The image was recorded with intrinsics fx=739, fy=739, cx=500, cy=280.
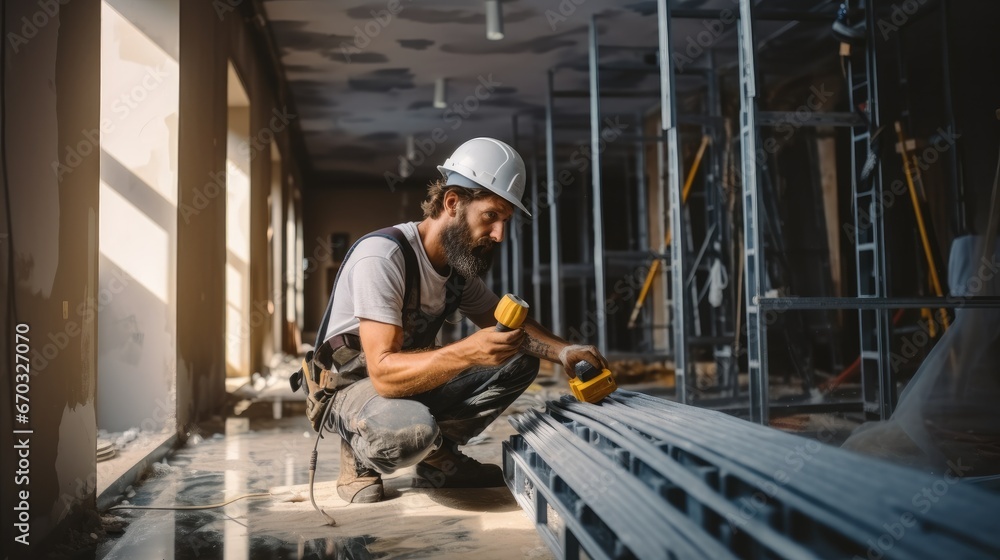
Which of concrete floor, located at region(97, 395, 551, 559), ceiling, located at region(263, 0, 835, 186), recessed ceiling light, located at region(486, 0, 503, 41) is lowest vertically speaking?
concrete floor, located at region(97, 395, 551, 559)

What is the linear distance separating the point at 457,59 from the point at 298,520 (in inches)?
236

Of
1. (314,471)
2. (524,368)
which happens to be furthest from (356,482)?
(524,368)

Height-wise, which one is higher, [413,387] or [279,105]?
[279,105]

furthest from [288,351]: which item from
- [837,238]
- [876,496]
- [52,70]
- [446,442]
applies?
[876,496]

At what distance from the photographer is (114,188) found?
3.64 metres

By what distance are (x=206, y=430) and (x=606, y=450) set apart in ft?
9.51

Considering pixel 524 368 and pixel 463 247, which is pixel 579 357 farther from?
pixel 463 247

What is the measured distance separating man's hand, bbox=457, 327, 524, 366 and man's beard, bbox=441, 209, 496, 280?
0.46m

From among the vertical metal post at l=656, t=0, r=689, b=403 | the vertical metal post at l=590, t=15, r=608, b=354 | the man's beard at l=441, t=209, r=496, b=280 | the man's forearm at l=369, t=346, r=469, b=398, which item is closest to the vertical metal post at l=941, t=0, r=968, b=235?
the vertical metal post at l=656, t=0, r=689, b=403

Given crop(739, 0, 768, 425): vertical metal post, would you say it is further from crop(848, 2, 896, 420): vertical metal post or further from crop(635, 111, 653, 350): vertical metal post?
crop(635, 111, 653, 350): vertical metal post

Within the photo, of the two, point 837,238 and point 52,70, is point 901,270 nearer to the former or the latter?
point 837,238

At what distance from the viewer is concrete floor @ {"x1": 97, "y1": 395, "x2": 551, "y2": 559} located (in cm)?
204

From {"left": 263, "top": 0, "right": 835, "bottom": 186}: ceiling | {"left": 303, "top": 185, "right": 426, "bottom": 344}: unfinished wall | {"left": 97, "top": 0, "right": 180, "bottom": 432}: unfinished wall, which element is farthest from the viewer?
{"left": 303, "top": 185, "right": 426, "bottom": 344}: unfinished wall

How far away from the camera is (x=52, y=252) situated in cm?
190
